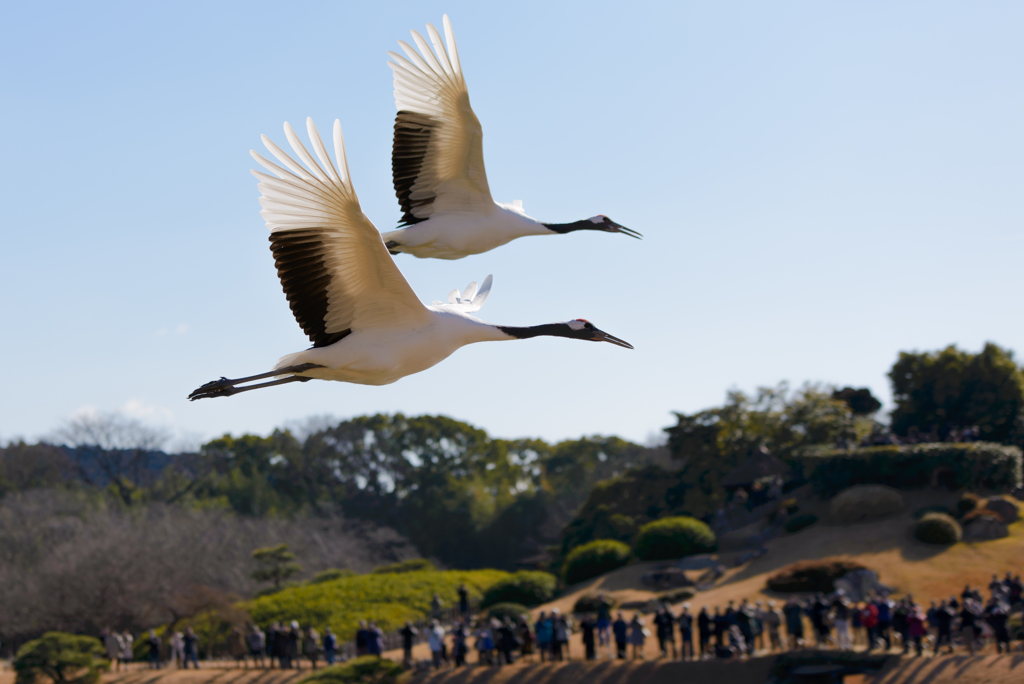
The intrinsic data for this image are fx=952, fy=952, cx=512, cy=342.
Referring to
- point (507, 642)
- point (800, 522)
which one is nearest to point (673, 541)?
point (800, 522)

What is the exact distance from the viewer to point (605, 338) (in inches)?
271

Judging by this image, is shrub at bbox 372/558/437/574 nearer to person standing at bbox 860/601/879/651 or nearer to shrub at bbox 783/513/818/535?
shrub at bbox 783/513/818/535

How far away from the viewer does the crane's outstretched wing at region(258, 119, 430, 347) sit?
17.9 feet

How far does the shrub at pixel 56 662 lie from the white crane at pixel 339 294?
21.6m

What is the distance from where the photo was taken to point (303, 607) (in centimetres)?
3030

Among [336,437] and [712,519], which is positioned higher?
[336,437]

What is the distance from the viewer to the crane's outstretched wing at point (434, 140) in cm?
810

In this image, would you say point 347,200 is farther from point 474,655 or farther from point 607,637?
point 474,655

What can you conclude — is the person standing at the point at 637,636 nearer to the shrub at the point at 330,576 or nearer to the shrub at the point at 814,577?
the shrub at the point at 814,577

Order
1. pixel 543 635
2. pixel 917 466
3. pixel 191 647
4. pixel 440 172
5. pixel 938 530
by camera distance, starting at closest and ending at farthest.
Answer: pixel 440 172
pixel 543 635
pixel 191 647
pixel 938 530
pixel 917 466

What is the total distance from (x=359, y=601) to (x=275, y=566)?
613 cm

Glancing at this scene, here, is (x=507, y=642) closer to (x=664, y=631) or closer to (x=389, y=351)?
(x=664, y=631)

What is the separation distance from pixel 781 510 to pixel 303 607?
17.2 m

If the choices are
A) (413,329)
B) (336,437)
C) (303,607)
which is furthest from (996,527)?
(336,437)
